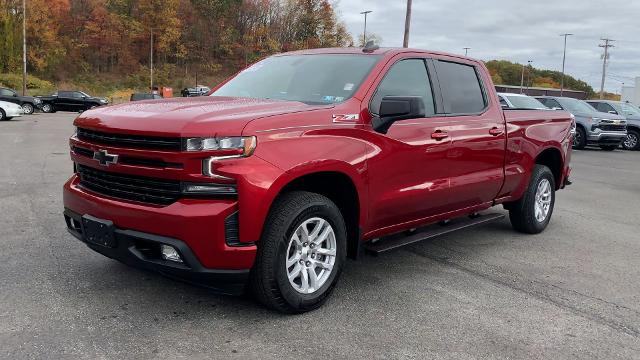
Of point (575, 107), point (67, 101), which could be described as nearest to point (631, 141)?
point (575, 107)

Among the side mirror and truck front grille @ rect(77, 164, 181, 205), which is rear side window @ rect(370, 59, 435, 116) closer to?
the side mirror

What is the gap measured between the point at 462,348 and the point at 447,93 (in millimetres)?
2457

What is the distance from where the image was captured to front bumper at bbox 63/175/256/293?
3289 mm

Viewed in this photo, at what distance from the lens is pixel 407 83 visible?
4.70m

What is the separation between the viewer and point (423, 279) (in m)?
4.71

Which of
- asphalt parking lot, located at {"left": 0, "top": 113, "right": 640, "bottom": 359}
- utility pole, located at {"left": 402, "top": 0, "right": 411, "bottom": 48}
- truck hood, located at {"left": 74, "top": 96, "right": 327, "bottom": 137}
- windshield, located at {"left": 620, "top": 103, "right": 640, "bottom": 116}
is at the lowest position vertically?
asphalt parking lot, located at {"left": 0, "top": 113, "right": 640, "bottom": 359}

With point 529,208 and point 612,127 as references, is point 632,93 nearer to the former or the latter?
point 612,127

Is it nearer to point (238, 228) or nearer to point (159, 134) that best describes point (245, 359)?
point (238, 228)

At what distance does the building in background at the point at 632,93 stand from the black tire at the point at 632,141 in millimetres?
21669

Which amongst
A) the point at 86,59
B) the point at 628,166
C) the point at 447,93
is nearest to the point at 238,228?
the point at 447,93

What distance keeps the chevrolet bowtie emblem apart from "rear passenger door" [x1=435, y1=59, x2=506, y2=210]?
2706 millimetres

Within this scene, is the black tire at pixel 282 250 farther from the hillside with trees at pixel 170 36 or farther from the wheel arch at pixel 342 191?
the hillside with trees at pixel 170 36

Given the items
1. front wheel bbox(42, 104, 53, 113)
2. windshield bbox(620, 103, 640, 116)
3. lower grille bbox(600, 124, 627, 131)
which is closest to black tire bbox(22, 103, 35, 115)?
front wheel bbox(42, 104, 53, 113)

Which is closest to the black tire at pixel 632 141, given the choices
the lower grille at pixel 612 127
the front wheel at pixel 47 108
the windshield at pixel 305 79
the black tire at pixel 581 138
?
the lower grille at pixel 612 127
